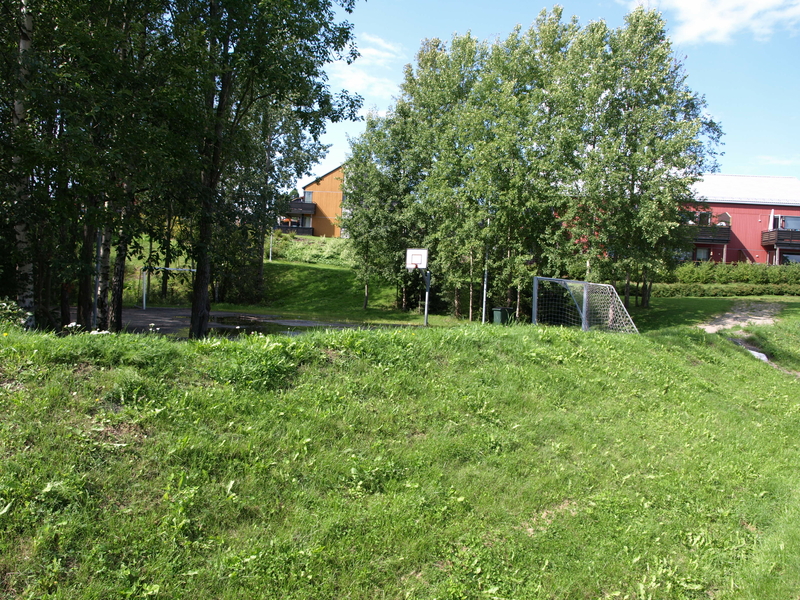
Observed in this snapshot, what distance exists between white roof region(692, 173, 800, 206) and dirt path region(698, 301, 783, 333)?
20.8 meters

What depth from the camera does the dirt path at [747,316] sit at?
2178cm

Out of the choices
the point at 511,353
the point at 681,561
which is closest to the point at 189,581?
the point at 681,561

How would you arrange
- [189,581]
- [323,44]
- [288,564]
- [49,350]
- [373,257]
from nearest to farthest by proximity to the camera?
[189,581] → [288,564] → [49,350] → [323,44] → [373,257]

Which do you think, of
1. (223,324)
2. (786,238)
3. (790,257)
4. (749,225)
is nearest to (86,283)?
(223,324)

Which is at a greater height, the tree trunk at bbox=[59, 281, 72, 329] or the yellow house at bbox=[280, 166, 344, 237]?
the yellow house at bbox=[280, 166, 344, 237]

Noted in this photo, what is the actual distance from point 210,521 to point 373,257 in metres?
26.6

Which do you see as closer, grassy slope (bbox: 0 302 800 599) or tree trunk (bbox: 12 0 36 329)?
grassy slope (bbox: 0 302 800 599)

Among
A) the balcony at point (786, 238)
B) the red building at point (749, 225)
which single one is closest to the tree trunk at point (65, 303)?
the red building at point (749, 225)

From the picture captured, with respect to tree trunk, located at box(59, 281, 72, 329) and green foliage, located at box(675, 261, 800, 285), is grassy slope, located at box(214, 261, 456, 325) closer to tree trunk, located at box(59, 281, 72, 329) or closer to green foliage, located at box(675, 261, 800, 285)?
tree trunk, located at box(59, 281, 72, 329)

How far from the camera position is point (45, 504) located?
3.28m

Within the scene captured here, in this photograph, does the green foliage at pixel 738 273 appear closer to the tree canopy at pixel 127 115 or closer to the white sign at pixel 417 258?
the white sign at pixel 417 258

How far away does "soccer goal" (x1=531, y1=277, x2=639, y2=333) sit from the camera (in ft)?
40.9

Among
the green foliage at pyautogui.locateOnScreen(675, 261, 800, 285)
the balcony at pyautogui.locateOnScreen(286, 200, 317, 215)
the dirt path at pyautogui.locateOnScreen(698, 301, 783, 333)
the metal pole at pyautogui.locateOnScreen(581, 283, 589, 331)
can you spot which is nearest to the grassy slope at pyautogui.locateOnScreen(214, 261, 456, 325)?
the dirt path at pyautogui.locateOnScreen(698, 301, 783, 333)

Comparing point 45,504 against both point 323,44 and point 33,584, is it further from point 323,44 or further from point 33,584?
point 323,44
